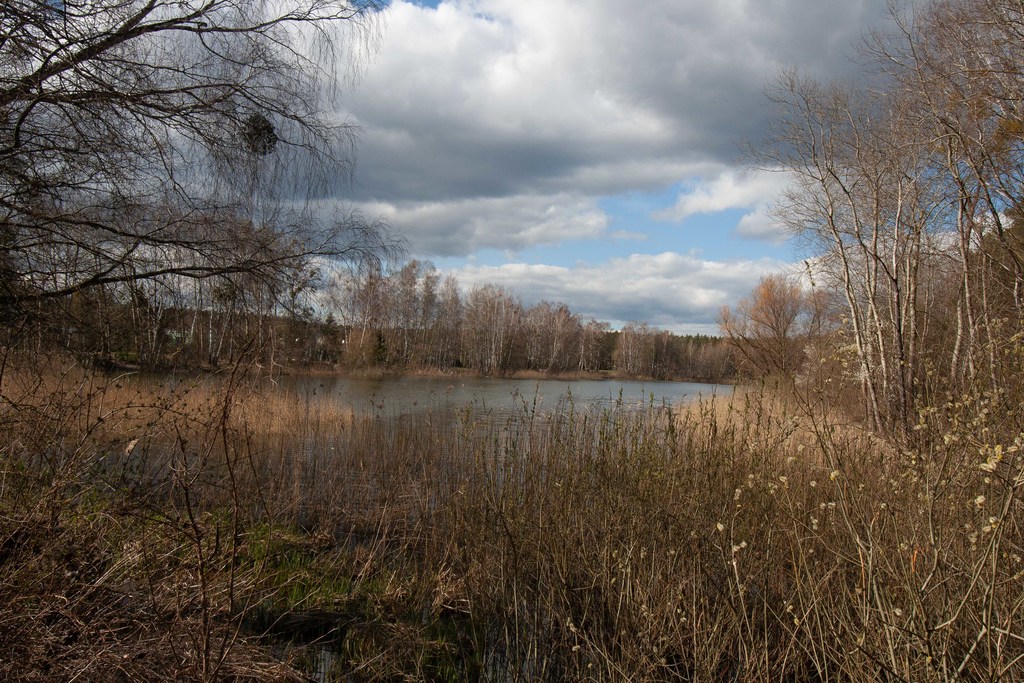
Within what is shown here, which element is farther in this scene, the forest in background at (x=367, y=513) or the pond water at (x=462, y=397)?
the pond water at (x=462, y=397)

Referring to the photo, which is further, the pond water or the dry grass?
the pond water

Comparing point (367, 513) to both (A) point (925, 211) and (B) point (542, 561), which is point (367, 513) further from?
(A) point (925, 211)

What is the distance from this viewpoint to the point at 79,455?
3.33 m

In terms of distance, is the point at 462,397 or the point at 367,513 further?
the point at 462,397

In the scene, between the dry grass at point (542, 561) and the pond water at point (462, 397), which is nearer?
the dry grass at point (542, 561)

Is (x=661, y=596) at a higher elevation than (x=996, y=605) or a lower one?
lower

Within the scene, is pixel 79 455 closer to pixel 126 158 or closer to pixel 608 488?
pixel 126 158

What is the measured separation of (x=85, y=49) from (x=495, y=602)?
4228 millimetres

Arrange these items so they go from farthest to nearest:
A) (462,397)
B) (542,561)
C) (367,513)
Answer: (462,397), (367,513), (542,561)

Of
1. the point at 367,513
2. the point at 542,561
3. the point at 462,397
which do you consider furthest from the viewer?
the point at 462,397

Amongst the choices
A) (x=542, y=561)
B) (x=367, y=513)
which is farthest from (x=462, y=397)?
(x=542, y=561)

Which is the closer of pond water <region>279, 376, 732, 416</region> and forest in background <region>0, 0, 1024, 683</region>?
forest in background <region>0, 0, 1024, 683</region>

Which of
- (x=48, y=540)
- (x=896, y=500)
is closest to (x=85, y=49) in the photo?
(x=48, y=540)

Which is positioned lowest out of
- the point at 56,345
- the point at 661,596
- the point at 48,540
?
the point at 661,596
